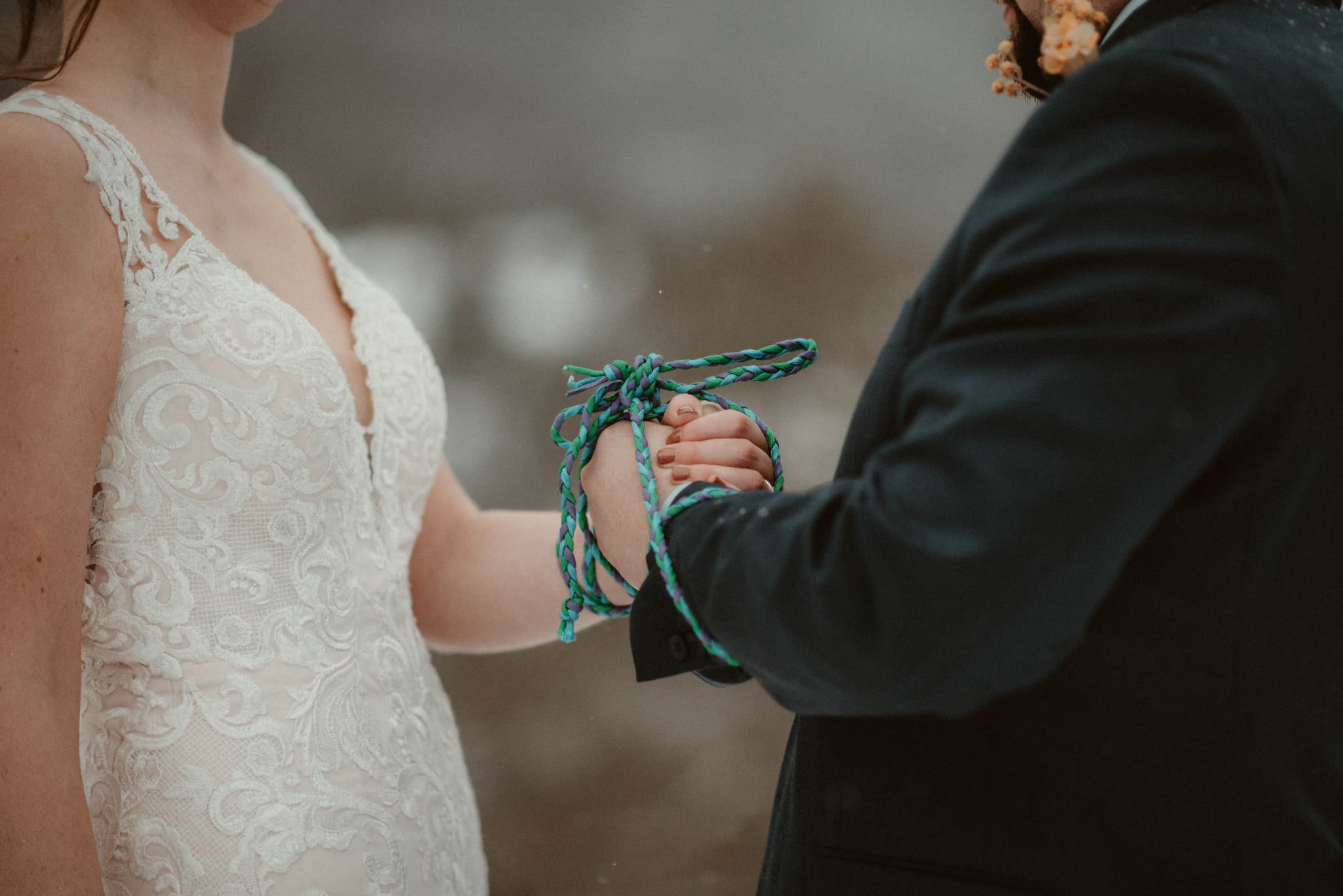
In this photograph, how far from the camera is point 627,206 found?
5.40 ft

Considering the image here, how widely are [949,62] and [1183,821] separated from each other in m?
1.42

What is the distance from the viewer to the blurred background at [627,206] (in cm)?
163

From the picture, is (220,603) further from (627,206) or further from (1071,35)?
(627,206)

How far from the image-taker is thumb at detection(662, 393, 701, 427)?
67 cm

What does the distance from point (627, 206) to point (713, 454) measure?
3.60 ft

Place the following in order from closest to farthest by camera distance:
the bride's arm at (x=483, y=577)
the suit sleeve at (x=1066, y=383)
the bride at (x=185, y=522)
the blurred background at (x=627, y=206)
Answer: the suit sleeve at (x=1066, y=383), the bride at (x=185, y=522), the bride's arm at (x=483, y=577), the blurred background at (x=627, y=206)

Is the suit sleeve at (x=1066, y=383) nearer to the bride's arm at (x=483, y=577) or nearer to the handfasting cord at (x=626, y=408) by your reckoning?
the handfasting cord at (x=626, y=408)

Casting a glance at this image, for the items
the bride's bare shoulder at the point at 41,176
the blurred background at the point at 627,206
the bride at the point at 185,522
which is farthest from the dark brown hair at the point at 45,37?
the blurred background at the point at 627,206

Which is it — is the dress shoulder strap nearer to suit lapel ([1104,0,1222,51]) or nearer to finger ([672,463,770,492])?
finger ([672,463,770,492])

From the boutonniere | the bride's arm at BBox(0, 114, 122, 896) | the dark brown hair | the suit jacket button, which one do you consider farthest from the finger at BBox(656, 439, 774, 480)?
the dark brown hair

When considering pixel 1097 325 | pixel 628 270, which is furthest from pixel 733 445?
pixel 628 270

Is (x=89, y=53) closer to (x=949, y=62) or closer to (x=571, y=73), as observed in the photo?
(x=571, y=73)

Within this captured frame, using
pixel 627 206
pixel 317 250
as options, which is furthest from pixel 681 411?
pixel 627 206

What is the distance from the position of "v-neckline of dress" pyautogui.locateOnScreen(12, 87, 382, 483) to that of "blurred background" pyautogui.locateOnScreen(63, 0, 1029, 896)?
669 millimetres
